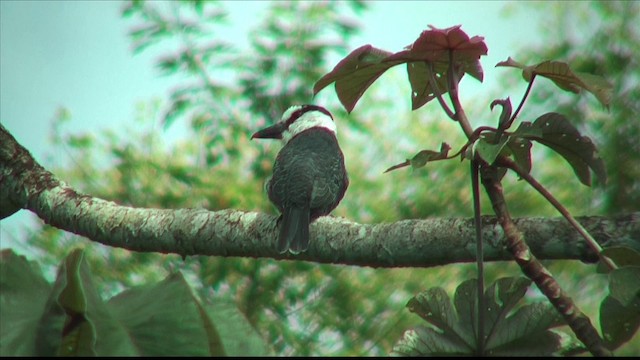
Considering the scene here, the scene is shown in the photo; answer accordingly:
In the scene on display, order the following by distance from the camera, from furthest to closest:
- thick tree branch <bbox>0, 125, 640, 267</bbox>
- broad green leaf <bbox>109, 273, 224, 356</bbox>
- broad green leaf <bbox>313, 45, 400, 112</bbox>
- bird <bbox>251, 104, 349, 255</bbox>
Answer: bird <bbox>251, 104, 349, 255</bbox> → thick tree branch <bbox>0, 125, 640, 267</bbox> → broad green leaf <bbox>313, 45, 400, 112</bbox> → broad green leaf <bbox>109, 273, 224, 356</bbox>

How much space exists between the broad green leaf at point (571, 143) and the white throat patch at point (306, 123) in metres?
3.19

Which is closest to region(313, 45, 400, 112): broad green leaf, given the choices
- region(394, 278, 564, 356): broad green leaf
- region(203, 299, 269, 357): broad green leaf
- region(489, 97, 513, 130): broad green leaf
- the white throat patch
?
region(489, 97, 513, 130): broad green leaf

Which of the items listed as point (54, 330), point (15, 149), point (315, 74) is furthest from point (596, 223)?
point (315, 74)

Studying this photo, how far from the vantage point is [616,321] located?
4.09ft

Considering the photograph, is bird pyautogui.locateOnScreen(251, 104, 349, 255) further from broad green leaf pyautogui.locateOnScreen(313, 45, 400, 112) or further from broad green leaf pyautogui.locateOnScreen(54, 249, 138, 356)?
broad green leaf pyautogui.locateOnScreen(54, 249, 138, 356)

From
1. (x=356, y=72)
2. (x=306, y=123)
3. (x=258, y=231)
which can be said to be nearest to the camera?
(x=356, y=72)

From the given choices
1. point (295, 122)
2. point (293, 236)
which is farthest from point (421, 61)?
point (295, 122)

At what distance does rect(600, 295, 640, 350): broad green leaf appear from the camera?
4.09 ft

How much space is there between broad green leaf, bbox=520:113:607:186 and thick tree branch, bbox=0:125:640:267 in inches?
7.4

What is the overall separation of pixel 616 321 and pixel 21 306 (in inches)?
34.0

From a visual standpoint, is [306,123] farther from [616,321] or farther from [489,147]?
[616,321]

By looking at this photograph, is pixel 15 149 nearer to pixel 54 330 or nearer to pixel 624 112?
pixel 54 330

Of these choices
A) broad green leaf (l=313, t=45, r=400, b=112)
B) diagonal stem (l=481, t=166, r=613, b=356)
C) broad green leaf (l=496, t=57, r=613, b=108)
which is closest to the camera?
diagonal stem (l=481, t=166, r=613, b=356)

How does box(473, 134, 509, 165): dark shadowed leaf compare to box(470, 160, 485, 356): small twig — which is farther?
box(473, 134, 509, 165): dark shadowed leaf
